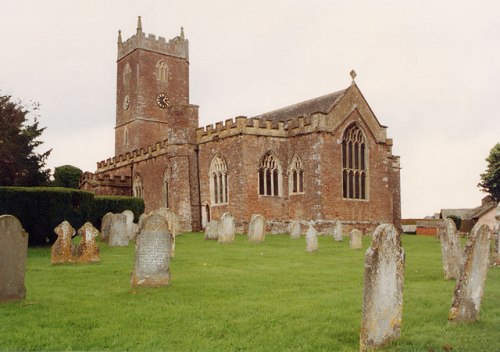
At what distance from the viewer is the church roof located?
3280 cm

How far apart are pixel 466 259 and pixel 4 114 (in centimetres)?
2514

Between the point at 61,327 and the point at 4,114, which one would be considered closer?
the point at 61,327

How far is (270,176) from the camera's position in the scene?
33375 mm

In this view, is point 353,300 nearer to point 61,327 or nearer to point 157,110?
point 61,327

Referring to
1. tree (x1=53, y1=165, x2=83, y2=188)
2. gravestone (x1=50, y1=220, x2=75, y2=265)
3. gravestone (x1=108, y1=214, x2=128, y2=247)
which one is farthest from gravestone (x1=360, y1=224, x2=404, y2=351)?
tree (x1=53, y1=165, x2=83, y2=188)

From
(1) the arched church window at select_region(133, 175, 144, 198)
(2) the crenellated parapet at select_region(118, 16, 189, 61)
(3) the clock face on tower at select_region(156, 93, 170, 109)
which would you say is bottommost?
(1) the arched church window at select_region(133, 175, 144, 198)

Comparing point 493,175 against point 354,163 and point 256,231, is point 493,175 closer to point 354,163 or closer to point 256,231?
point 354,163

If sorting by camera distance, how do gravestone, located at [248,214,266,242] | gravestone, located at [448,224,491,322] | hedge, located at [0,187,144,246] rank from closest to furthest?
gravestone, located at [448,224,491,322]
hedge, located at [0,187,144,246]
gravestone, located at [248,214,266,242]

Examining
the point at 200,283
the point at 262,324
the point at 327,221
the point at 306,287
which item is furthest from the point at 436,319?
the point at 327,221

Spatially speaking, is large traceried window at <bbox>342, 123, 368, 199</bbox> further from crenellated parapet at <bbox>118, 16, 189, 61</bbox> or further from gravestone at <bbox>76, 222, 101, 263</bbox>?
crenellated parapet at <bbox>118, 16, 189, 61</bbox>

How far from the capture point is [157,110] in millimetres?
52562

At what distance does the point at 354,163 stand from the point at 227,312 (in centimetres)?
2556

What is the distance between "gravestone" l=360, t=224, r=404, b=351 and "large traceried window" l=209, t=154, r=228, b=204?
26.7 meters

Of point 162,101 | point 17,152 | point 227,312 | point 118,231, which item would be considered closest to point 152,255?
point 227,312
